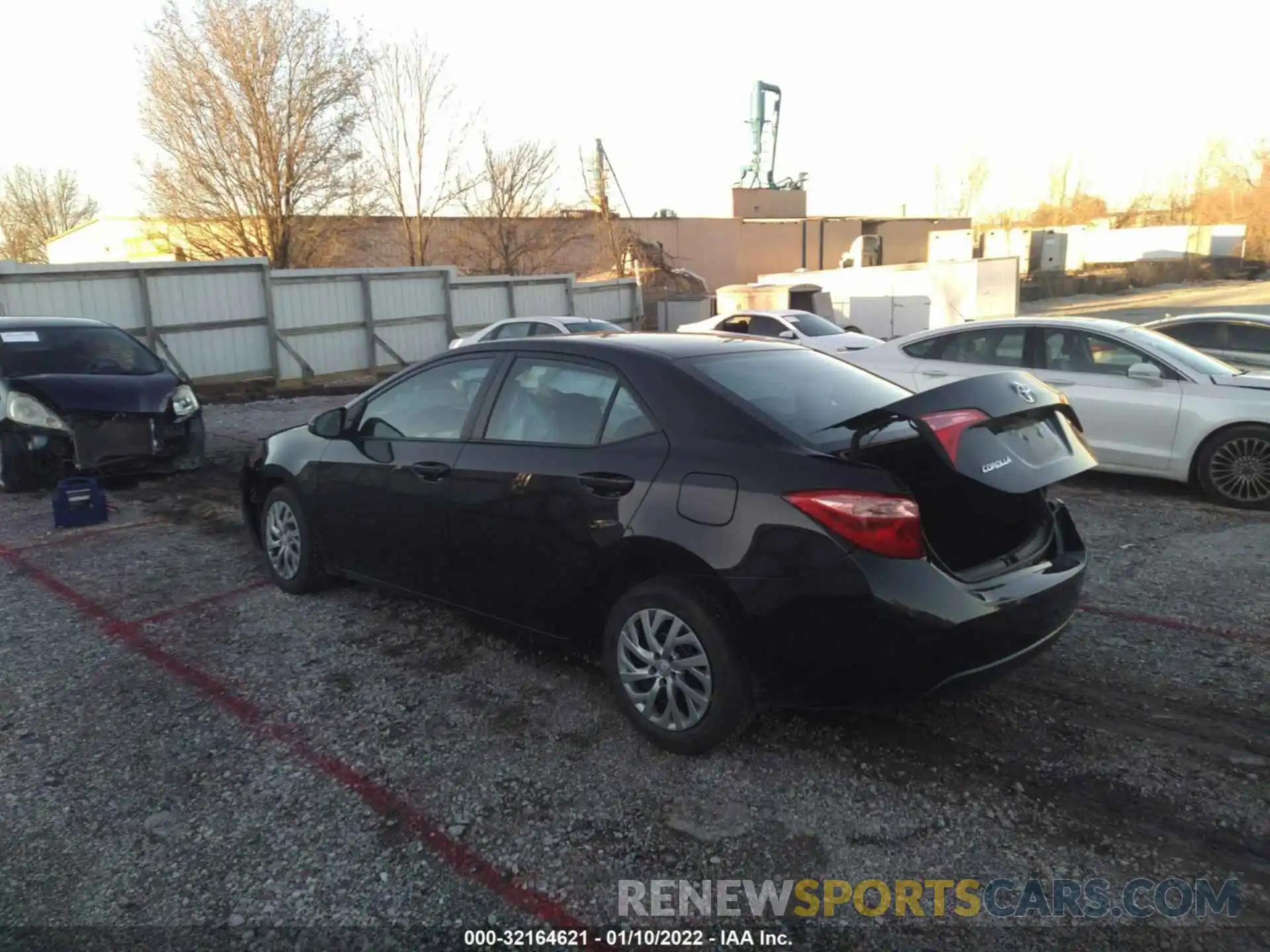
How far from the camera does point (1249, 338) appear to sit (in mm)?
9664

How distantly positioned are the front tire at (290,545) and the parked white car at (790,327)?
11.7m

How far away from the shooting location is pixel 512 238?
36812 millimetres

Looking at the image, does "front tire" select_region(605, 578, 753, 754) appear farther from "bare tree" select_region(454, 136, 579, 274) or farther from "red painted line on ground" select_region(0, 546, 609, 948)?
"bare tree" select_region(454, 136, 579, 274)

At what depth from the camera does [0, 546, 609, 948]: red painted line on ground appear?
2766 millimetres

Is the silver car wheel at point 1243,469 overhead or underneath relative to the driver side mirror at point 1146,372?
underneath

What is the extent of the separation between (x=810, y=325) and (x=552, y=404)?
1429cm

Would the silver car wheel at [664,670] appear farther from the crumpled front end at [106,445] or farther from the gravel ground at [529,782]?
the crumpled front end at [106,445]

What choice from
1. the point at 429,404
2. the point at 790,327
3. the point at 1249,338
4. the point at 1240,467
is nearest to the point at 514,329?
the point at 790,327

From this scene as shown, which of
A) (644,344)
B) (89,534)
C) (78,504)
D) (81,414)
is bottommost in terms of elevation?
(89,534)

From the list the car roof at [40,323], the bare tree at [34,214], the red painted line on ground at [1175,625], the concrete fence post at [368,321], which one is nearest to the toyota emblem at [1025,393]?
the red painted line on ground at [1175,625]

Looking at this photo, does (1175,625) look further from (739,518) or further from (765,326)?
(765,326)

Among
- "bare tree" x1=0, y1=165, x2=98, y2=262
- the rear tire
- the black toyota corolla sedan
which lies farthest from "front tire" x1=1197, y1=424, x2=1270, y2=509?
"bare tree" x1=0, y1=165, x2=98, y2=262

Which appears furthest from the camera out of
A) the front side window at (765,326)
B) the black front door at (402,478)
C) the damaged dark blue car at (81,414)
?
the front side window at (765,326)

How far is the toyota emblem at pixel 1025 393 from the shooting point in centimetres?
344
